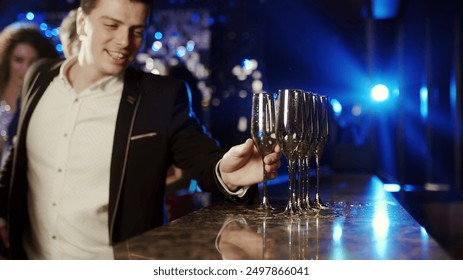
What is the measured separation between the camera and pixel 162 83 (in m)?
2.27

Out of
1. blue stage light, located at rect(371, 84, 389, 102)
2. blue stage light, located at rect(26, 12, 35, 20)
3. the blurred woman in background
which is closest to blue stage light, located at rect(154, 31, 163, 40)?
blue stage light, located at rect(26, 12, 35, 20)

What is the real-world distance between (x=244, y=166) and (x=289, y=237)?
565mm

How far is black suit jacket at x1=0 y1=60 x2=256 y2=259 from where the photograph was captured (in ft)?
6.97

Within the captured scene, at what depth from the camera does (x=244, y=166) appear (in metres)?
1.61

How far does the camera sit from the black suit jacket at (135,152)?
6.97 ft

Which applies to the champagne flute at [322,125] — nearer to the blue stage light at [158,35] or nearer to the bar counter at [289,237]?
the bar counter at [289,237]

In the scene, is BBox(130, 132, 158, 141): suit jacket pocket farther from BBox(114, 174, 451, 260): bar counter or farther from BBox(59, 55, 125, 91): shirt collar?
BBox(114, 174, 451, 260): bar counter

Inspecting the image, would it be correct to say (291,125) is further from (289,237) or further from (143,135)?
(143,135)

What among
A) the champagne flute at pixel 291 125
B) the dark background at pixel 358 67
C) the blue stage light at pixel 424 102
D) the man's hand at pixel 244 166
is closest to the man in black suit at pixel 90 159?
the man's hand at pixel 244 166

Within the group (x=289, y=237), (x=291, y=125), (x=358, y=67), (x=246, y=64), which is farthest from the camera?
(x=358, y=67)

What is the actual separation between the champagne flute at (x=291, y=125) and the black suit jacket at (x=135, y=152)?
720 millimetres

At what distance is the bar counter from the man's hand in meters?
0.10

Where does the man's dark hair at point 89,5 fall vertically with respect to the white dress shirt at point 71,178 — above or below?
above

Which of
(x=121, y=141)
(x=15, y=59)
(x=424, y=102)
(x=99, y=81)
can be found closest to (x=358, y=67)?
(x=424, y=102)
